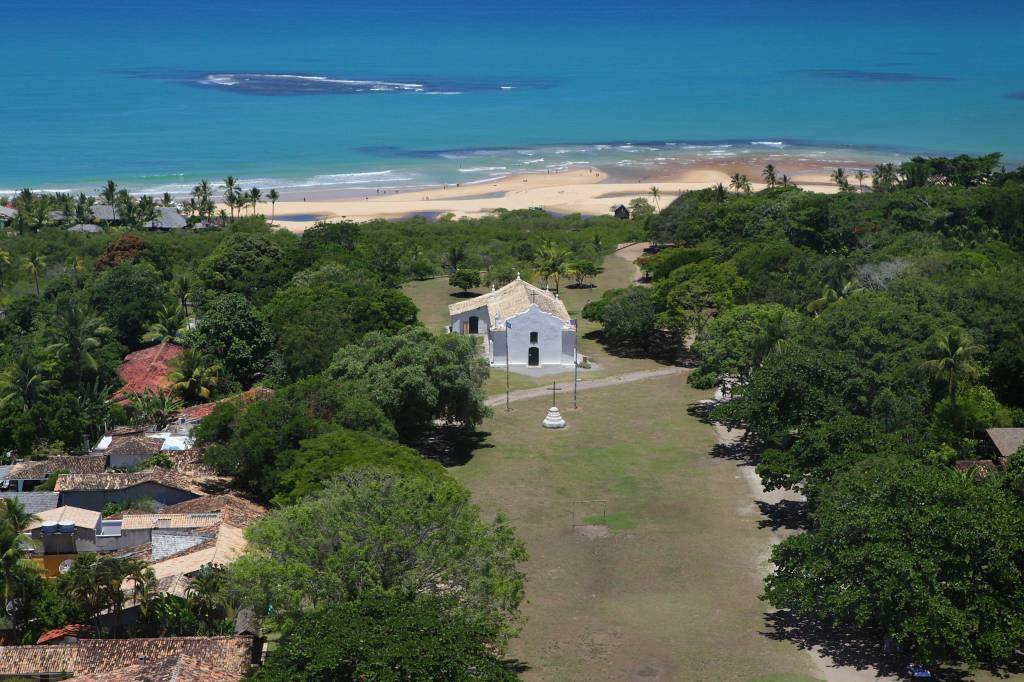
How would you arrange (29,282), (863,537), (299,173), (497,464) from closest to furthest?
(863,537) < (497,464) < (29,282) < (299,173)

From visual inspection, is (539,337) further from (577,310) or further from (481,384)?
(577,310)

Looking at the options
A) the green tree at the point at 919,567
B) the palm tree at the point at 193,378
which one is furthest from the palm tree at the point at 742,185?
the green tree at the point at 919,567

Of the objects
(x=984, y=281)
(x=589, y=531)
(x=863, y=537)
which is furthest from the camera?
(x=984, y=281)

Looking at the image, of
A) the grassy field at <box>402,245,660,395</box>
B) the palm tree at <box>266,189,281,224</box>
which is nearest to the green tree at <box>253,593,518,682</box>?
the grassy field at <box>402,245,660,395</box>

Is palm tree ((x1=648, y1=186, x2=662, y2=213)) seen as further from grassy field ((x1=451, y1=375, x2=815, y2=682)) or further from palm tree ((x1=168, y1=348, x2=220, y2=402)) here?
palm tree ((x1=168, y1=348, x2=220, y2=402))

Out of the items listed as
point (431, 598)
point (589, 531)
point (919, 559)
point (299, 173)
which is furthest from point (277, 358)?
point (299, 173)

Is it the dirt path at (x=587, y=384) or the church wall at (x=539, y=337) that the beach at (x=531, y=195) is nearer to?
the church wall at (x=539, y=337)

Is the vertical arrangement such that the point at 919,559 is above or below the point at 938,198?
below

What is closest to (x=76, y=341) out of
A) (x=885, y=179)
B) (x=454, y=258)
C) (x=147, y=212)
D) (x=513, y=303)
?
(x=513, y=303)

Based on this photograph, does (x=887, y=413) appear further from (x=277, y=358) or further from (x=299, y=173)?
(x=299, y=173)
